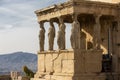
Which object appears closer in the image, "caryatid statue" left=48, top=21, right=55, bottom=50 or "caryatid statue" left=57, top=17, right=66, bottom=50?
"caryatid statue" left=57, top=17, right=66, bottom=50

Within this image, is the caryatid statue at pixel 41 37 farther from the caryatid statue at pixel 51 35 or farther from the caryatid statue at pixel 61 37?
the caryatid statue at pixel 61 37

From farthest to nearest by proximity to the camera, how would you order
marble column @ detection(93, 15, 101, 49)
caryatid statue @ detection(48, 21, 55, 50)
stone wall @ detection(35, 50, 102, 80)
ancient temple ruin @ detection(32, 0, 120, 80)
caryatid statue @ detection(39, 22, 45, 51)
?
1. caryatid statue @ detection(39, 22, 45, 51)
2. caryatid statue @ detection(48, 21, 55, 50)
3. marble column @ detection(93, 15, 101, 49)
4. ancient temple ruin @ detection(32, 0, 120, 80)
5. stone wall @ detection(35, 50, 102, 80)

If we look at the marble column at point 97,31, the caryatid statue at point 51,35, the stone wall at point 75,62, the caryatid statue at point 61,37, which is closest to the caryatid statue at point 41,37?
the caryatid statue at point 51,35

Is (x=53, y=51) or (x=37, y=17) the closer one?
(x=53, y=51)

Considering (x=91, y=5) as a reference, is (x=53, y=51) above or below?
below

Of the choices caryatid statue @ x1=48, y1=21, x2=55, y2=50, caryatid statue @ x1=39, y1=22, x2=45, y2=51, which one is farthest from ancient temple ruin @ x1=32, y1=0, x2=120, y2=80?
caryatid statue @ x1=39, y1=22, x2=45, y2=51

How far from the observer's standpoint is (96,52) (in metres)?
21.8

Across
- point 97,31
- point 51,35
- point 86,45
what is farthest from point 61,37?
point 86,45

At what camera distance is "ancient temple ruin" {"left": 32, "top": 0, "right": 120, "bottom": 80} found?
70.5 ft

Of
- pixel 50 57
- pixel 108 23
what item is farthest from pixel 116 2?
pixel 50 57

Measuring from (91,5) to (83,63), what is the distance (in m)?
2.94

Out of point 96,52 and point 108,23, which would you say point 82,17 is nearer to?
point 108,23

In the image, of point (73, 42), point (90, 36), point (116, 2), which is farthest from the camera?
point (90, 36)

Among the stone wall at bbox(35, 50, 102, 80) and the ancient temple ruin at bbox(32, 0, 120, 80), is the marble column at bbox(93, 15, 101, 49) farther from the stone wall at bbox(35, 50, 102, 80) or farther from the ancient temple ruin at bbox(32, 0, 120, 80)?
the stone wall at bbox(35, 50, 102, 80)
